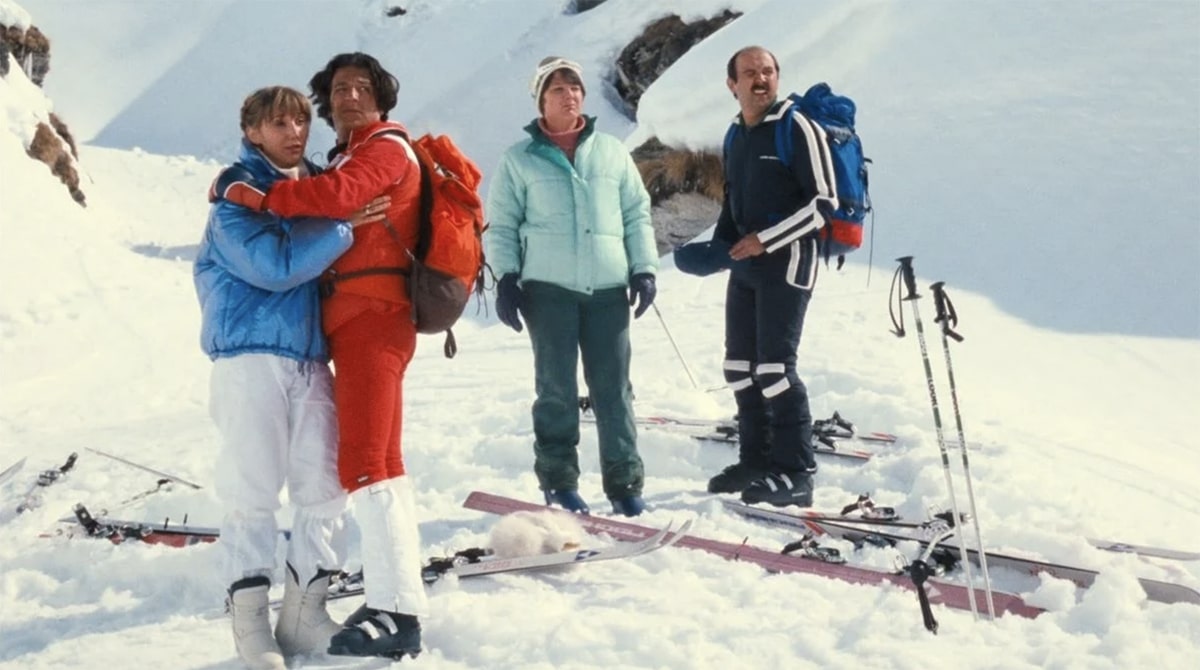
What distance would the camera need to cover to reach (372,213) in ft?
9.95

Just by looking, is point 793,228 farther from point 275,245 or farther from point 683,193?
point 683,193

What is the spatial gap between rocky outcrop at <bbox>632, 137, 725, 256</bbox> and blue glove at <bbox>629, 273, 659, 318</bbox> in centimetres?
1003

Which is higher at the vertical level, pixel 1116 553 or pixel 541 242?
pixel 541 242

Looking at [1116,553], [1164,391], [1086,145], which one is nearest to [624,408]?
[1116,553]

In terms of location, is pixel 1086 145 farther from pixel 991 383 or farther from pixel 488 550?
pixel 488 550

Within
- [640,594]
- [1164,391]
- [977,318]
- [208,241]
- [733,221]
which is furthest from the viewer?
[977,318]

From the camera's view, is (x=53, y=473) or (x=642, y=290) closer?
(x=642, y=290)

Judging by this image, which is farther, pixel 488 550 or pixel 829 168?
pixel 829 168

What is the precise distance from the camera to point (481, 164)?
24438 mm

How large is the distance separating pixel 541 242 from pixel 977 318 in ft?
16.0

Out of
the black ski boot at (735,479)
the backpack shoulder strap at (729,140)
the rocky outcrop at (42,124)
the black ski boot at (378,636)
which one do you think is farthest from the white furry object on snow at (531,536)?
the rocky outcrop at (42,124)

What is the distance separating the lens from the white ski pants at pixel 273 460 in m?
2.97

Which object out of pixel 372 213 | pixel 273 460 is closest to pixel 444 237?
pixel 372 213

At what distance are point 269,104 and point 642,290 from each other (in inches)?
76.7
